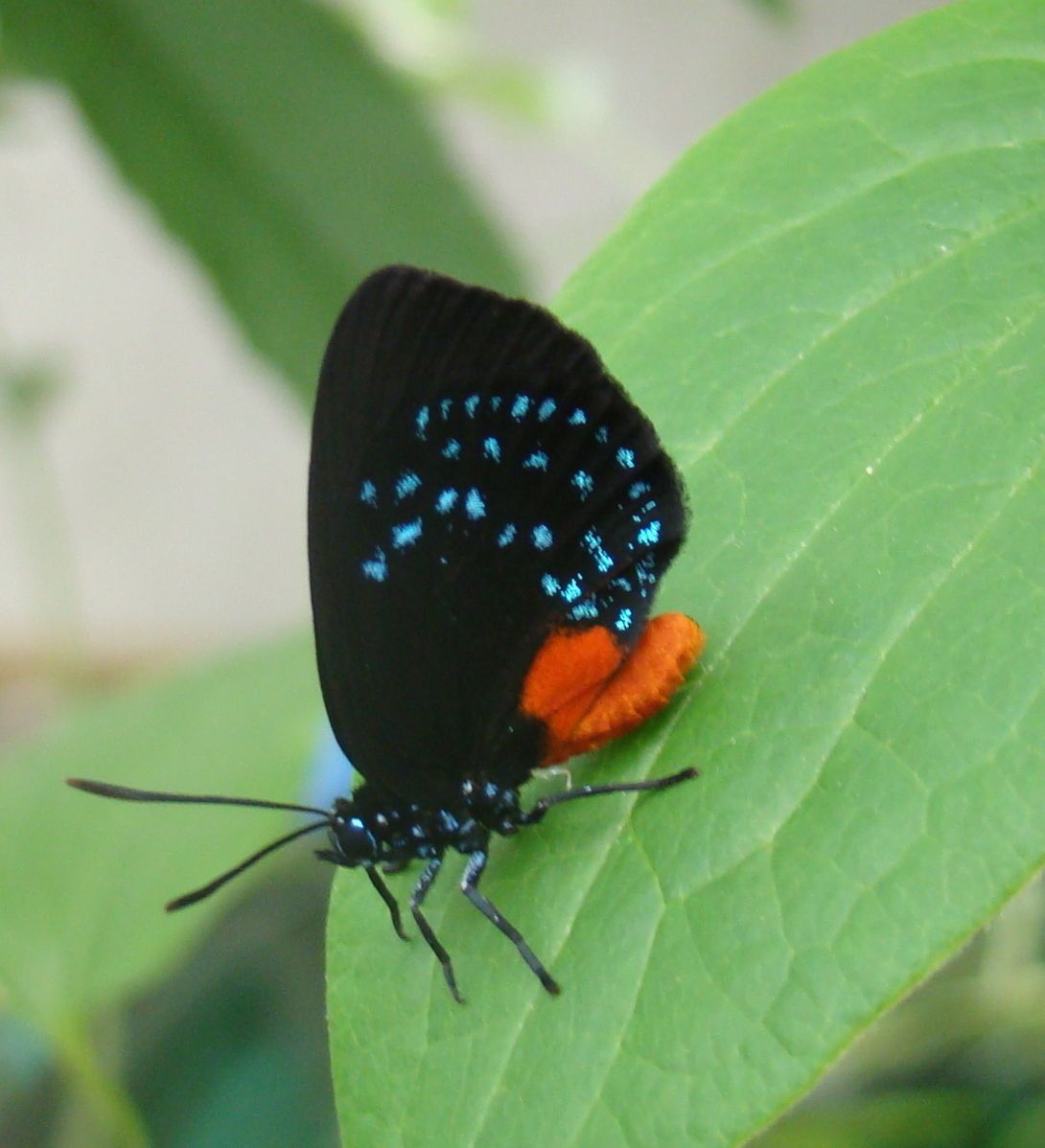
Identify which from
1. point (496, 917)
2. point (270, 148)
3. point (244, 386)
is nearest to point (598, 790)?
point (496, 917)

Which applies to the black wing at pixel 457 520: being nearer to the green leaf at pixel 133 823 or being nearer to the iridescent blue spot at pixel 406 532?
the iridescent blue spot at pixel 406 532

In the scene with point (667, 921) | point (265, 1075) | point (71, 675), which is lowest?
point (71, 675)

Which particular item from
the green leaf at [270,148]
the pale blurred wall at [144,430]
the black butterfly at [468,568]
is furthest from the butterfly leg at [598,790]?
the pale blurred wall at [144,430]

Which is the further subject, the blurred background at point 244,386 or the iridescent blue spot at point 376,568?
the blurred background at point 244,386

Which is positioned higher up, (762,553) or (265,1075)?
(762,553)

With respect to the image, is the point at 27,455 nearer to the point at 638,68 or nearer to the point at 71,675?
the point at 71,675

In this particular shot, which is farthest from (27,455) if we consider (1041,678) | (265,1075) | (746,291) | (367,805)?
(1041,678)
